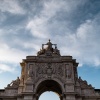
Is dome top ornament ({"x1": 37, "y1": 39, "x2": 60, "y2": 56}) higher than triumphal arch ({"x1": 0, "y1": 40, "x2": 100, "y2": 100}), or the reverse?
dome top ornament ({"x1": 37, "y1": 39, "x2": 60, "y2": 56})

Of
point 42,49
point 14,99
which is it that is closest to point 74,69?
point 42,49

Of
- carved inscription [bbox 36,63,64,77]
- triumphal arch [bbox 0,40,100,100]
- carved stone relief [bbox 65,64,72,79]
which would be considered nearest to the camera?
triumphal arch [bbox 0,40,100,100]

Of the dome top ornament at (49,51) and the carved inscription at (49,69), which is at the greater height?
the dome top ornament at (49,51)

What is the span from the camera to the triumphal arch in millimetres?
26406

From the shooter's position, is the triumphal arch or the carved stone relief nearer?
the triumphal arch

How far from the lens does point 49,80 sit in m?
27.5

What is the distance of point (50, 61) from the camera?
93.7ft

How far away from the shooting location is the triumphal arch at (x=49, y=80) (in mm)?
26406

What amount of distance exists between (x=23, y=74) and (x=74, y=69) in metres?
6.24

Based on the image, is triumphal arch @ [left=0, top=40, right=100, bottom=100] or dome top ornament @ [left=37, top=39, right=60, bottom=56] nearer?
triumphal arch @ [left=0, top=40, right=100, bottom=100]

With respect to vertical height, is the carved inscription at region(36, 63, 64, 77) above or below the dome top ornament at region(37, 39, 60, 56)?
below

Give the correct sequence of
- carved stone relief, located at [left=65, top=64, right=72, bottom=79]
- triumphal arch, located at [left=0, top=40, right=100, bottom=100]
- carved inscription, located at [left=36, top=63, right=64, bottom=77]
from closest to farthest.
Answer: triumphal arch, located at [left=0, top=40, right=100, bottom=100], carved stone relief, located at [left=65, top=64, right=72, bottom=79], carved inscription, located at [left=36, top=63, right=64, bottom=77]

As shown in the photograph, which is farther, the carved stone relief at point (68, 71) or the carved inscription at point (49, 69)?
the carved inscription at point (49, 69)

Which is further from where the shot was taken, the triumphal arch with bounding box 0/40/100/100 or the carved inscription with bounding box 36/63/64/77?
the carved inscription with bounding box 36/63/64/77
